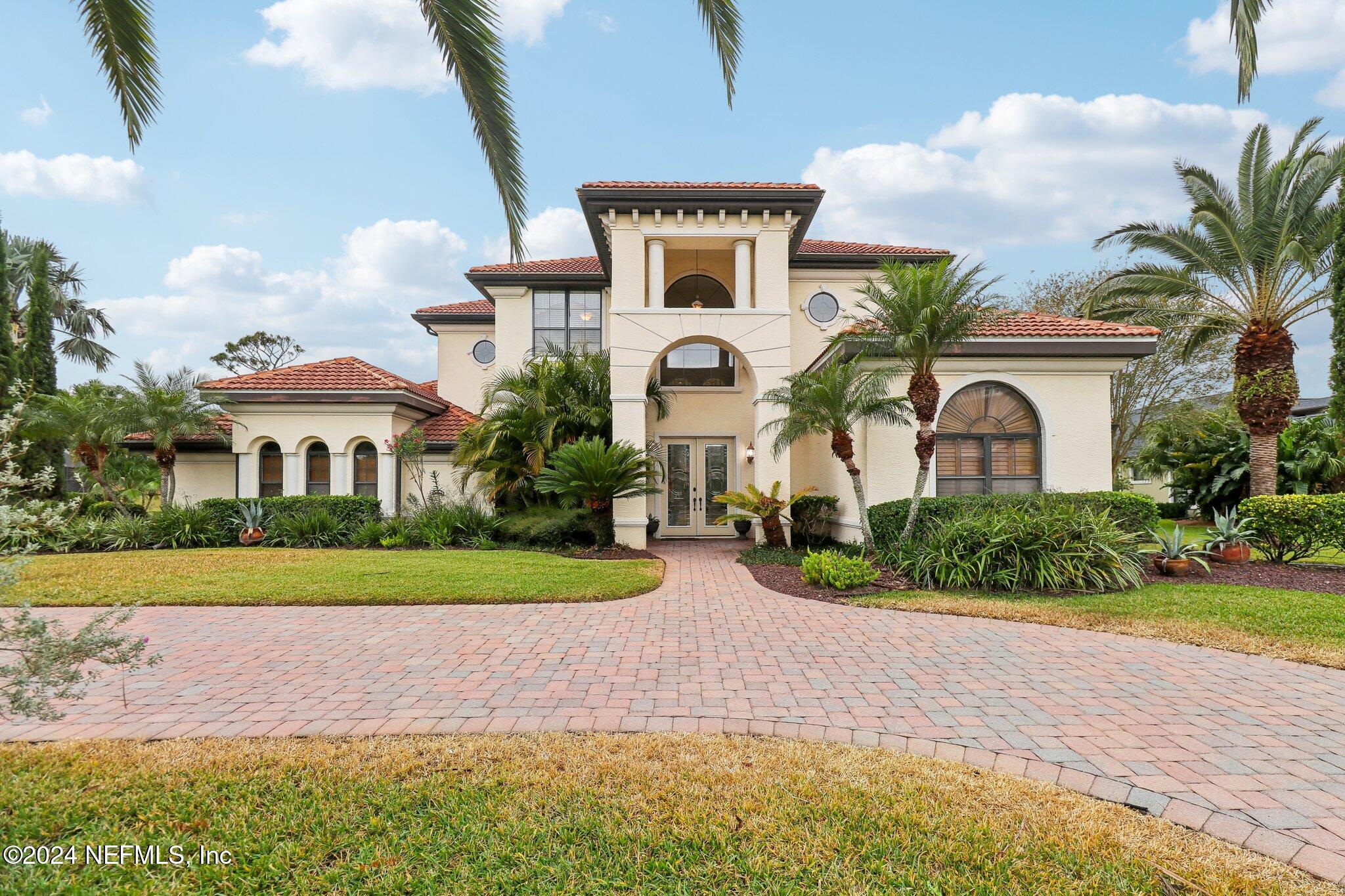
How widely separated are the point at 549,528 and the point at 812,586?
20.3ft

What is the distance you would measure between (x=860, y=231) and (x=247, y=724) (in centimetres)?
1985

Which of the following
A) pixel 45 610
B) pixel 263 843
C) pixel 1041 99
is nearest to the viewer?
pixel 263 843

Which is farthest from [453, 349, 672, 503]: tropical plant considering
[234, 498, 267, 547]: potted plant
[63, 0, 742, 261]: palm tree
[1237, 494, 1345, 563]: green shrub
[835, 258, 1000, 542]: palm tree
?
[1237, 494, 1345, 563]: green shrub

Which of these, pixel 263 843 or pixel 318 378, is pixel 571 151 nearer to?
pixel 263 843

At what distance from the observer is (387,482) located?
15.1 m

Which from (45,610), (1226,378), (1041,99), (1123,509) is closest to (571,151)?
(45,610)

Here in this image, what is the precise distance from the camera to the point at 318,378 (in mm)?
15188

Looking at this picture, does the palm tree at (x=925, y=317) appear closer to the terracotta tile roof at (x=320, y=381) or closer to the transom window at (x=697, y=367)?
the transom window at (x=697, y=367)

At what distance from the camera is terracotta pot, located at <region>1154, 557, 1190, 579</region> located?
30.3ft

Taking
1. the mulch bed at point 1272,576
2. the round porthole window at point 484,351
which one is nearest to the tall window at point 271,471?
the round porthole window at point 484,351

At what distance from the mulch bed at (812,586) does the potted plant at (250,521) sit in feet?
37.5

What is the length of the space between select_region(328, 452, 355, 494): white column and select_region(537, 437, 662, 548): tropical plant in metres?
5.73

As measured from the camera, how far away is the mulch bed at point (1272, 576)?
8586 mm

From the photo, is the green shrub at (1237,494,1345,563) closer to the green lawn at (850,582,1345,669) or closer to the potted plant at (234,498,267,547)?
the green lawn at (850,582,1345,669)
